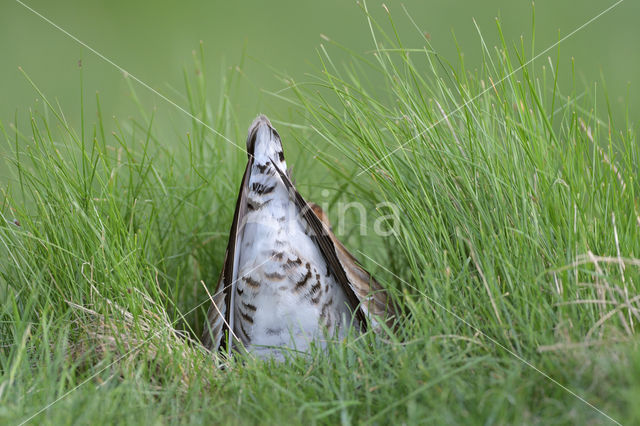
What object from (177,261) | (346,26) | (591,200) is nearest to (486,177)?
(591,200)

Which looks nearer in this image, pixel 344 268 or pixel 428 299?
pixel 428 299

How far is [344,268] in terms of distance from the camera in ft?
8.72

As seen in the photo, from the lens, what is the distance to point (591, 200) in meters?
2.36

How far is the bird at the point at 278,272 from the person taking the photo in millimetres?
2605

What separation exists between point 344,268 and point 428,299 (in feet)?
1.41

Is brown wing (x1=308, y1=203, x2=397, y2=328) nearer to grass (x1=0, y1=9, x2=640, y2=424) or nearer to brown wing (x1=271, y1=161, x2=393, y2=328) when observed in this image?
brown wing (x1=271, y1=161, x2=393, y2=328)

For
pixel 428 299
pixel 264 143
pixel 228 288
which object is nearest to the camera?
pixel 428 299

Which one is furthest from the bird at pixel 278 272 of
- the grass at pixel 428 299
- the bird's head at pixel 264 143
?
the grass at pixel 428 299

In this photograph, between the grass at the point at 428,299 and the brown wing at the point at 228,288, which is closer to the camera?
the grass at the point at 428,299

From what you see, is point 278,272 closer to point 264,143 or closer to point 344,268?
point 344,268

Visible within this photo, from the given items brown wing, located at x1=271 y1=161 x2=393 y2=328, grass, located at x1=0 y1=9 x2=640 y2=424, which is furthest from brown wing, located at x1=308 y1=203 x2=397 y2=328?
grass, located at x1=0 y1=9 x2=640 y2=424

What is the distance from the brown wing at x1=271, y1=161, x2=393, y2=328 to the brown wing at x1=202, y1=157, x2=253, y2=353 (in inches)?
7.9

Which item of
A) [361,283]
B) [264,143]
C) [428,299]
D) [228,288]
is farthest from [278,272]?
[428,299]

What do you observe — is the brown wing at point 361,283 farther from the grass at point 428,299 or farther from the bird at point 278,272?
the grass at point 428,299
